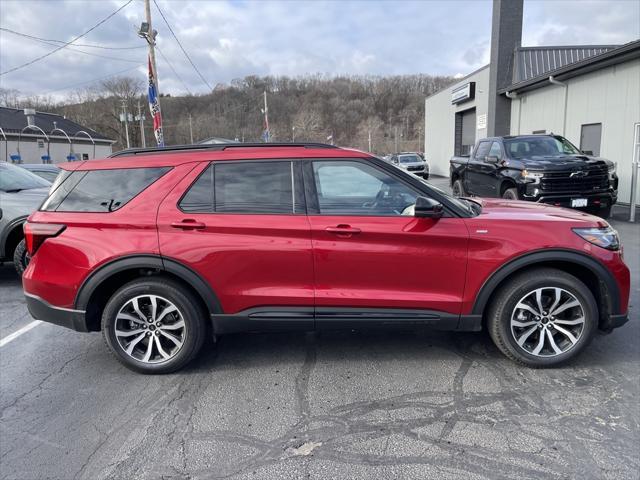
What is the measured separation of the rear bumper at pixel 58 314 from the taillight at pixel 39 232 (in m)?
0.44

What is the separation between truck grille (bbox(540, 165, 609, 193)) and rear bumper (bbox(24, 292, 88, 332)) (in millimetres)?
8061

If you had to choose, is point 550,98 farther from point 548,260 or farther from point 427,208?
point 427,208

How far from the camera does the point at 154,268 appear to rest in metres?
3.44

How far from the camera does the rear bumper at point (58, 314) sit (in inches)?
139

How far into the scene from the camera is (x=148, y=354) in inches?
141

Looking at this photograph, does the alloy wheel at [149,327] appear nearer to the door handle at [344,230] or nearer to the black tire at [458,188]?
the door handle at [344,230]

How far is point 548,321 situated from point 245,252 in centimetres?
241

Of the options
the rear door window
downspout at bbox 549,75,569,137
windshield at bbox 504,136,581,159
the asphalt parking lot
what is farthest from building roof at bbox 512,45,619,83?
the rear door window

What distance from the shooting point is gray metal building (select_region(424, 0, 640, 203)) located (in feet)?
39.3

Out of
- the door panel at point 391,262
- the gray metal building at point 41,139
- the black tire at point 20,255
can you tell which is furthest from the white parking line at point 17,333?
the gray metal building at point 41,139

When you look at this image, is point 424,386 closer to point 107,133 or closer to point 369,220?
point 369,220

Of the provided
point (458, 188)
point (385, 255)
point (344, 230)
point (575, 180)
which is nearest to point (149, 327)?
point (344, 230)

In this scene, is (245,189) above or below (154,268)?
above

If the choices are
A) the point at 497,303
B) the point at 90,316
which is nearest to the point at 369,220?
the point at 497,303
